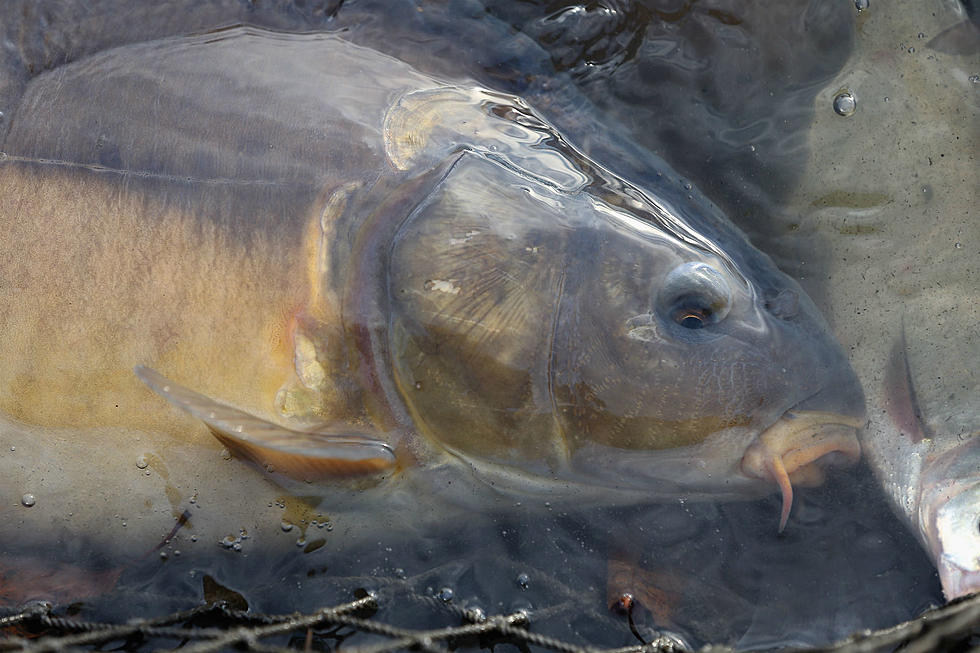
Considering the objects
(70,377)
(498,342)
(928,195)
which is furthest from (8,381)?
(928,195)

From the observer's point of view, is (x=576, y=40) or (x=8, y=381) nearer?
(x=8, y=381)

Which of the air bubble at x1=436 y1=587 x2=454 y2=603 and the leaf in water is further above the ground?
the leaf in water

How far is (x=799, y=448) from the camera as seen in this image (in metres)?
2.12

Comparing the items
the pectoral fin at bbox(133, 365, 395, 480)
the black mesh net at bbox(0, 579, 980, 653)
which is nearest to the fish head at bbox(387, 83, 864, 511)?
the pectoral fin at bbox(133, 365, 395, 480)

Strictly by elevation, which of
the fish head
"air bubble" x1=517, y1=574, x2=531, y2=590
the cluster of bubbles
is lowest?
"air bubble" x1=517, y1=574, x2=531, y2=590

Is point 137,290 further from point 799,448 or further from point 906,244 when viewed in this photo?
point 906,244

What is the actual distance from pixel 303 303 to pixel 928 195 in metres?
1.87

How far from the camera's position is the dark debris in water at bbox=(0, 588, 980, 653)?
199cm

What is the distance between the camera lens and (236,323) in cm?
204

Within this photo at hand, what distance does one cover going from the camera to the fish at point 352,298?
77.9 inches

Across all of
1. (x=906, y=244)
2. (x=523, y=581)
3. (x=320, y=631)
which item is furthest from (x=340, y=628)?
(x=906, y=244)

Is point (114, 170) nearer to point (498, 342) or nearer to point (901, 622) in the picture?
point (498, 342)

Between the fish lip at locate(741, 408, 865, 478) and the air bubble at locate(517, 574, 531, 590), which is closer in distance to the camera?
the fish lip at locate(741, 408, 865, 478)

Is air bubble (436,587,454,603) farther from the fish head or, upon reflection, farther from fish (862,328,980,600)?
fish (862,328,980,600)
